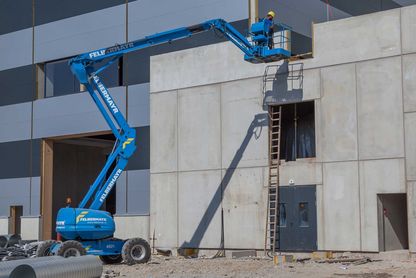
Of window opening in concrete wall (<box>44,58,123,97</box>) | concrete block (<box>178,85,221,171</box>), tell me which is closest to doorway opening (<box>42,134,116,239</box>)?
window opening in concrete wall (<box>44,58,123,97</box>)

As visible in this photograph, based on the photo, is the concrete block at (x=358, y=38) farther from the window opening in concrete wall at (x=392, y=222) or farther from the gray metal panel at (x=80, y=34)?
the gray metal panel at (x=80, y=34)

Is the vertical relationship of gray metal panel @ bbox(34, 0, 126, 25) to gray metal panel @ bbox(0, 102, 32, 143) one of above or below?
above

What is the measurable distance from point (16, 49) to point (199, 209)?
15102mm

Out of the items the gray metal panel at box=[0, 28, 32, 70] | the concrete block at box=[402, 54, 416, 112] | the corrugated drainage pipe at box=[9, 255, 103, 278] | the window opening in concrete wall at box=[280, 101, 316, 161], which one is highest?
the gray metal panel at box=[0, 28, 32, 70]

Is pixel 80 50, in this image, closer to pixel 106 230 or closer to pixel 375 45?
pixel 106 230

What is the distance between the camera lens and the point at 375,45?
25.0 m

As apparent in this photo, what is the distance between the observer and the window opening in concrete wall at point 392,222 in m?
24.4

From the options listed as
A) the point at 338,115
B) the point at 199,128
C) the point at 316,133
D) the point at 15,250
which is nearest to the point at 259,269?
the point at 316,133

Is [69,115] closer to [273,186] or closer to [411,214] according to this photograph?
[273,186]

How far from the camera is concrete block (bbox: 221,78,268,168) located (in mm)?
27438

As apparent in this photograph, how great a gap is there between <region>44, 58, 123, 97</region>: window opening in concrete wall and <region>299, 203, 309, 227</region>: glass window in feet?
39.2

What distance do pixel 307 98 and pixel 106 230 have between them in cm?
886

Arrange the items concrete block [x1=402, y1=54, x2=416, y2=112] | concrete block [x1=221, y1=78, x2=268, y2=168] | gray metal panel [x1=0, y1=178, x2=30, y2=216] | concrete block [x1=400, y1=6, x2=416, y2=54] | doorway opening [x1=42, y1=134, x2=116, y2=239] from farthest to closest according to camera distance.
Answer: doorway opening [x1=42, y1=134, x2=116, y2=239] → gray metal panel [x1=0, y1=178, x2=30, y2=216] → concrete block [x1=221, y1=78, x2=268, y2=168] → concrete block [x1=400, y1=6, x2=416, y2=54] → concrete block [x1=402, y1=54, x2=416, y2=112]

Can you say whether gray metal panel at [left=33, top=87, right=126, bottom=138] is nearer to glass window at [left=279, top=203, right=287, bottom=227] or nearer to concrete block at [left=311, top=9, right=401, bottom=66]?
glass window at [left=279, top=203, right=287, bottom=227]
